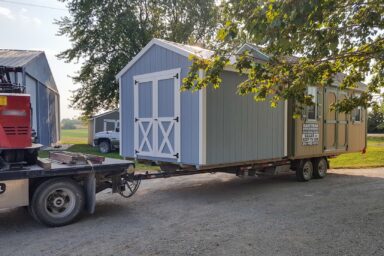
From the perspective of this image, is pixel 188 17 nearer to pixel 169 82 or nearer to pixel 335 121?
pixel 335 121

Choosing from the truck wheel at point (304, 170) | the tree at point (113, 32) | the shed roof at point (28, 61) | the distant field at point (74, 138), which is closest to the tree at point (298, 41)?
the truck wheel at point (304, 170)

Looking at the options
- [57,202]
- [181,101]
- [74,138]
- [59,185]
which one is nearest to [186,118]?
[181,101]

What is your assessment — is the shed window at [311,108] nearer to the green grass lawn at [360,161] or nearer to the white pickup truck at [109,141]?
the green grass lawn at [360,161]

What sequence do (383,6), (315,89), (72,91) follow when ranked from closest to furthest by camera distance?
(383,6), (315,89), (72,91)

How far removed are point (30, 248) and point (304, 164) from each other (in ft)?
27.7

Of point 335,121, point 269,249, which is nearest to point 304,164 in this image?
point 335,121

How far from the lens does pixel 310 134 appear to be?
11180mm

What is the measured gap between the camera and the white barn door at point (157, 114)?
28.9 feet

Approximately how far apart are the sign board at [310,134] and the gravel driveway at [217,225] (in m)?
1.64

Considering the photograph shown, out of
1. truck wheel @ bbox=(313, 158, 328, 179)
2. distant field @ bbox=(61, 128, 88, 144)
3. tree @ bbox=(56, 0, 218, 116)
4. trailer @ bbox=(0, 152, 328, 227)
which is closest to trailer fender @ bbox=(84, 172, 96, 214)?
trailer @ bbox=(0, 152, 328, 227)

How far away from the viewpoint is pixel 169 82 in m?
8.96

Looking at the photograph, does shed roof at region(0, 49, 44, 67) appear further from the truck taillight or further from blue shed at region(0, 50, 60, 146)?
the truck taillight

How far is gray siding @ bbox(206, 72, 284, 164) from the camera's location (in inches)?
336

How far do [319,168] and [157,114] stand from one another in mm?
5900
